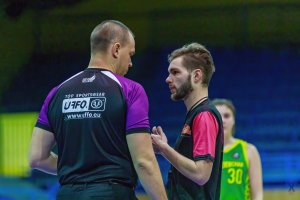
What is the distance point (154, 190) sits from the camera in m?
2.70

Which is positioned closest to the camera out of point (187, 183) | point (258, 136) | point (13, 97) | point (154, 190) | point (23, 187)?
point (154, 190)

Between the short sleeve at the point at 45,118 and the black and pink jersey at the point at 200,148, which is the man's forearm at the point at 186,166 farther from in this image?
the short sleeve at the point at 45,118

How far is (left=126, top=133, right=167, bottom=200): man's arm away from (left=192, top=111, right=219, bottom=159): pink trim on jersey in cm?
32

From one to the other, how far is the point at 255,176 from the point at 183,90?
1.83 meters

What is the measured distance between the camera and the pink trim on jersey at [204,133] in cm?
296

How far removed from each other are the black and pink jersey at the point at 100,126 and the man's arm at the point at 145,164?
0.14ft

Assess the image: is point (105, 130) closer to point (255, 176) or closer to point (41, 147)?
point (41, 147)

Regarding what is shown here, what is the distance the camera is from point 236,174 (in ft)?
15.7

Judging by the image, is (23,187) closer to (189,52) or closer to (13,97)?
(13,97)

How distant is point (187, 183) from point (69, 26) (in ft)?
32.9

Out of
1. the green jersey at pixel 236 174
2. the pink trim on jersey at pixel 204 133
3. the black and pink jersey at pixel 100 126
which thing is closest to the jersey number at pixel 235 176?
the green jersey at pixel 236 174

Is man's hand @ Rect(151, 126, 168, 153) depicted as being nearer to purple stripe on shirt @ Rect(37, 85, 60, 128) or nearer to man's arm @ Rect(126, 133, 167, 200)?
man's arm @ Rect(126, 133, 167, 200)

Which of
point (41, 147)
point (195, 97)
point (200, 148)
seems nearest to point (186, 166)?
point (200, 148)

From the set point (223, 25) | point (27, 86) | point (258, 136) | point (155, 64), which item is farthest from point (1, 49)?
point (258, 136)
